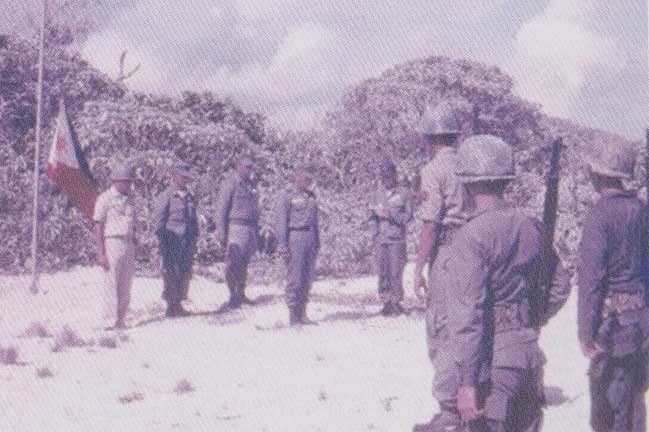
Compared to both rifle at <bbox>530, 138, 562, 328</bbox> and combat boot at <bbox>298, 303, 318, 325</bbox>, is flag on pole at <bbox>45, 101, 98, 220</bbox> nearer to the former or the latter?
combat boot at <bbox>298, 303, 318, 325</bbox>

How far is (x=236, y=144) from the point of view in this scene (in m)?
19.0

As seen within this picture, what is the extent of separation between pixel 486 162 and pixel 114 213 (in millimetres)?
7633

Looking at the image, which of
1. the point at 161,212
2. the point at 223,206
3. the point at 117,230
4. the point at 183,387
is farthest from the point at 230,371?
the point at 223,206

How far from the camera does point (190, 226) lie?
1289cm

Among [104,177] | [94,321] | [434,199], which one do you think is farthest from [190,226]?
[434,199]

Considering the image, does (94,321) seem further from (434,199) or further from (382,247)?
(434,199)

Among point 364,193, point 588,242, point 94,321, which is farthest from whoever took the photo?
point 364,193

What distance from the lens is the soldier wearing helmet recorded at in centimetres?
415

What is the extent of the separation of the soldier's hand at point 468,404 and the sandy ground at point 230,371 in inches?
124

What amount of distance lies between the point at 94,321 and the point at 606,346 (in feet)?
27.8

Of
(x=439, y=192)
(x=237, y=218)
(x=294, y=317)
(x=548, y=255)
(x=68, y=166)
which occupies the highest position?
(x=68, y=166)

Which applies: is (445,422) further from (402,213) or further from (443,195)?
(402,213)

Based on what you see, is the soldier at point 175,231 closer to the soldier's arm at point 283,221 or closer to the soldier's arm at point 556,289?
the soldier's arm at point 283,221

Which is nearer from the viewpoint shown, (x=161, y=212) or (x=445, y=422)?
(x=445, y=422)
